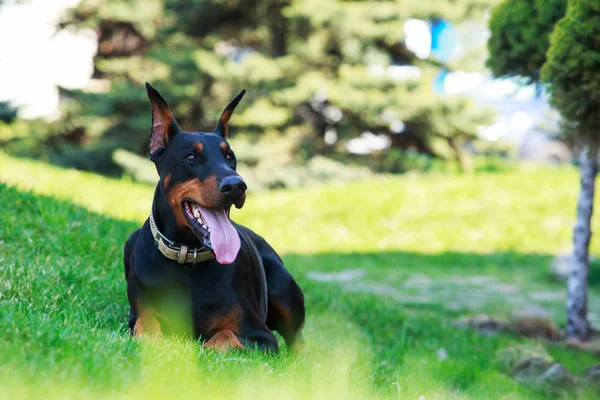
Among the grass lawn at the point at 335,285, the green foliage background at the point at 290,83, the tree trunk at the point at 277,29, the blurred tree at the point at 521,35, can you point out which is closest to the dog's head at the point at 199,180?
the grass lawn at the point at 335,285

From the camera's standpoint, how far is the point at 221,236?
3.50 m

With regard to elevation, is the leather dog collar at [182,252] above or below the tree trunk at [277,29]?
below

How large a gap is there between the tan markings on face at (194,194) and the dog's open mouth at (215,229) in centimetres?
4

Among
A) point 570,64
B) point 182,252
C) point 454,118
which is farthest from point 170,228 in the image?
point 454,118

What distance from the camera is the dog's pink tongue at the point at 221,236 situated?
136 inches

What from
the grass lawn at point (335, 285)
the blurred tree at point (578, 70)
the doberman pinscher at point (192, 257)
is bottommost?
the grass lawn at point (335, 285)

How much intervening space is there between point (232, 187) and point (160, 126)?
2.37ft

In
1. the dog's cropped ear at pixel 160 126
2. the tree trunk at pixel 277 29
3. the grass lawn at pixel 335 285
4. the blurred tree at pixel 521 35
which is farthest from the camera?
the tree trunk at pixel 277 29

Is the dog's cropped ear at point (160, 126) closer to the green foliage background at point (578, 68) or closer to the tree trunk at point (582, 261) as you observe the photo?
the green foliage background at point (578, 68)

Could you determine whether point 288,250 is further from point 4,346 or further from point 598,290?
point 4,346

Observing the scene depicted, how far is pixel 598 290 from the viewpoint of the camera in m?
9.68

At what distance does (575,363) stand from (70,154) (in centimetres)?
1220

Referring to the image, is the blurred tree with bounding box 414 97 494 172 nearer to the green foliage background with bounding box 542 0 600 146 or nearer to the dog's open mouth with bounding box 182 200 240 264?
the green foliage background with bounding box 542 0 600 146

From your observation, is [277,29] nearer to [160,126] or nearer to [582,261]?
[582,261]
